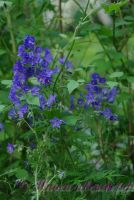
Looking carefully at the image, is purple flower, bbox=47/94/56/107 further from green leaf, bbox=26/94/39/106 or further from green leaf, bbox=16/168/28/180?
green leaf, bbox=16/168/28/180

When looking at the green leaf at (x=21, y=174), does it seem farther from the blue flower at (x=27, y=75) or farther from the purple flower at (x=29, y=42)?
the purple flower at (x=29, y=42)

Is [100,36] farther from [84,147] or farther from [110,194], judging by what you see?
[110,194]

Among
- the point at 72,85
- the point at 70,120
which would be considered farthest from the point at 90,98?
the point at 72,85

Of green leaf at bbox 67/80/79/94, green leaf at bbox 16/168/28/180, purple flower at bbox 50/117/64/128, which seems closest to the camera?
green leaf at bbox 67/80/79/94

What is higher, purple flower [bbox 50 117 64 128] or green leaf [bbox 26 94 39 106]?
green leaf [bbox 26 94 39 106]

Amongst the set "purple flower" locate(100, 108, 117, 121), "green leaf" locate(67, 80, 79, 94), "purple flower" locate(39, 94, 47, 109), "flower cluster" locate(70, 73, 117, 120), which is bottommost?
"purple flower" locate(100, 108, 117, 121)

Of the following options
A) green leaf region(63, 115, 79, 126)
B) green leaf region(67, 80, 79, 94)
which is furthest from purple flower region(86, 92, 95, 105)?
green leaf region(67, 80, 79, 94)

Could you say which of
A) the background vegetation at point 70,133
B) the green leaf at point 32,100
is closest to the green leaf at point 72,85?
the background vegetation at point 70,133

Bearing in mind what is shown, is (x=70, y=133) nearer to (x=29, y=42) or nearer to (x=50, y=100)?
(x=50, y=100)

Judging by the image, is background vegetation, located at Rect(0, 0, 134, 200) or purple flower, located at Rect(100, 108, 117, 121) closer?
background vegetation, located at Rect(0, 0, 134, 200)
